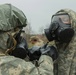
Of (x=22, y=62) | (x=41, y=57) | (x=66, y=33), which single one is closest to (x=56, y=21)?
(x=66, y=33)

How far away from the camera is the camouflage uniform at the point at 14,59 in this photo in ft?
14.8

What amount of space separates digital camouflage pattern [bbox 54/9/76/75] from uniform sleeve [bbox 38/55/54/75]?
52cm

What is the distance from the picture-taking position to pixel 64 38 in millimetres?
5254

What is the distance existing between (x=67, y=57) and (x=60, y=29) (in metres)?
0.50

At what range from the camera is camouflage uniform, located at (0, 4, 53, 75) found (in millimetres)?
4496

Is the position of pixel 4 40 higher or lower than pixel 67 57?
higher

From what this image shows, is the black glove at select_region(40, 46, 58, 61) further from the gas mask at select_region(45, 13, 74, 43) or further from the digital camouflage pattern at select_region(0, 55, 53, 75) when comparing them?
the digital camouflage pattern at select_region(0, 55, 53, 75)

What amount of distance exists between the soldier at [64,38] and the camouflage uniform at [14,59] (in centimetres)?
42

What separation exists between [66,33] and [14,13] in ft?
2.51

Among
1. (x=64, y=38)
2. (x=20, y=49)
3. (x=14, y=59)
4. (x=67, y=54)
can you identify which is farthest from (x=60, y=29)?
(x=14, y=59)

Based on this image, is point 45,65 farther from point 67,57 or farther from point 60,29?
point 67,57

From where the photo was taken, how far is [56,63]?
218 inches

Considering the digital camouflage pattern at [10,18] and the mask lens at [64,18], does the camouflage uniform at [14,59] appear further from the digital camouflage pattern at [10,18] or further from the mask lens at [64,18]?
the mask lens at [64,18]

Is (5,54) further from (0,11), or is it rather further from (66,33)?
(66,33)
